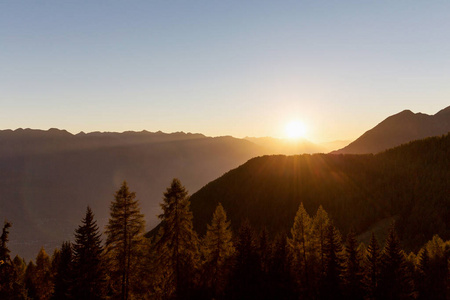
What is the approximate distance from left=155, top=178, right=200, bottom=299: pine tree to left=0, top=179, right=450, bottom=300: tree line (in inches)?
A: 4.0

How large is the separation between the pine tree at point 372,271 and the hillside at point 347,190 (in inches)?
2381

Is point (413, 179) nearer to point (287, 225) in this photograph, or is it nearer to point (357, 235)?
point (357, 235)

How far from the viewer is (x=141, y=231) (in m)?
34.6

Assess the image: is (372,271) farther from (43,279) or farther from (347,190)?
(347,190)

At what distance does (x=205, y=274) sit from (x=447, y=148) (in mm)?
138680

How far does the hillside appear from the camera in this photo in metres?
117

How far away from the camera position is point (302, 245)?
1832 inches

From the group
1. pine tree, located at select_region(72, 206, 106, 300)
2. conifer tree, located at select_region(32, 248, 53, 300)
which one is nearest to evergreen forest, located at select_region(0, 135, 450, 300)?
pine tree, located at select_region(72, 206, 106, 300)

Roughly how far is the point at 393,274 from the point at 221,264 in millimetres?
19609

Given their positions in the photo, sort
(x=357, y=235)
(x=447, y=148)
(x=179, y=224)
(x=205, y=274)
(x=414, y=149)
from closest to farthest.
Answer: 1. (x=179, y=224)
2. (x=205, y=274)
3. (x=357, y=235)
4. (x=447, y=148)
5. (x=414, y=149)

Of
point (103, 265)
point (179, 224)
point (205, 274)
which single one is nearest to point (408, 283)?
point (205, 274)

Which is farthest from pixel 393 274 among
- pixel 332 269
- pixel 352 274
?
pixel 332 269

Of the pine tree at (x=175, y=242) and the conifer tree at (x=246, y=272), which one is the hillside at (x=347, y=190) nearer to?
the conifer tree at (x=246, y=272)

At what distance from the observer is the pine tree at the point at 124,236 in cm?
3403
